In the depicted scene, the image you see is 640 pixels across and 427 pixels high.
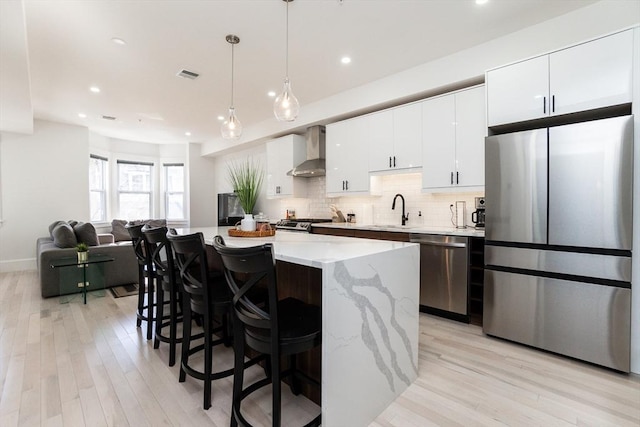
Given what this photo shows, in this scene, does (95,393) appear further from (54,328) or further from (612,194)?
(612,194)

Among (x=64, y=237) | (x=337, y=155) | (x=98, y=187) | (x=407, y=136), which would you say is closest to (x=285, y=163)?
(x=337, y=155)

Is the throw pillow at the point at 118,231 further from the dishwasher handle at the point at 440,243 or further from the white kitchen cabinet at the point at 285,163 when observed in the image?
the dishwasher handle at the point at 440,243

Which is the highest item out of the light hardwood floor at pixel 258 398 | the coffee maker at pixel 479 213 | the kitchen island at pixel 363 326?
the coffee maker at pixel 479 213

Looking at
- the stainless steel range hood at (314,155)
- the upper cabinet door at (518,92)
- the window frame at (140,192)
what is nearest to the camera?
the upper cabinet door at (518,92)

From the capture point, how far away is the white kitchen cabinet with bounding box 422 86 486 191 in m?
3.24

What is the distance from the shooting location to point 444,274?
3.24 metres

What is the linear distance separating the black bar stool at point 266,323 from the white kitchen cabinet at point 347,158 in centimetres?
298

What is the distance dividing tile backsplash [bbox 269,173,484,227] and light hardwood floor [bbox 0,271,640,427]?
156 centimetres

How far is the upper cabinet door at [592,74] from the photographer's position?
218cm

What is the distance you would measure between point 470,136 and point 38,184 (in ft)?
24.8

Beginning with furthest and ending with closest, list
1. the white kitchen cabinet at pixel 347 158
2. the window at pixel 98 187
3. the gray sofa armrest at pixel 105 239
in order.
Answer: the window at pixel 98 187, the gray sofa armrest at pixel 105 239, the white kitchen cabinet at pixel 347 158

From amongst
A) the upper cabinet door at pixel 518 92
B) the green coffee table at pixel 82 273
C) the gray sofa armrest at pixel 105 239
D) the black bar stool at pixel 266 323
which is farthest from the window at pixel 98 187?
the upper cabinet door at pixel 518 92

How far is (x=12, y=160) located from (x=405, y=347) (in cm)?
746

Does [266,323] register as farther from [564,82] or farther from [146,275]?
[564,82]
